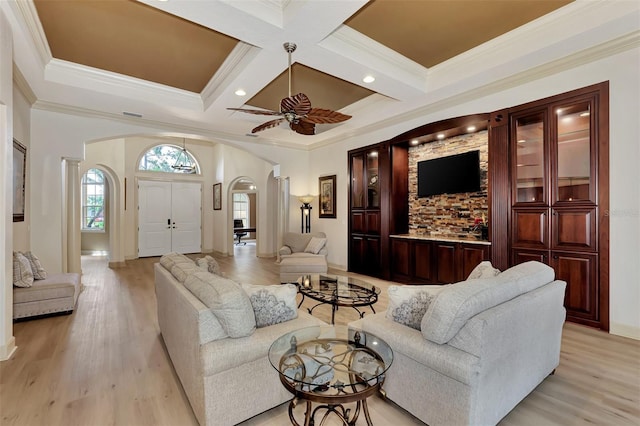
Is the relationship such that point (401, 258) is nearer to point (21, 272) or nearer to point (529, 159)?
point (529, 159)

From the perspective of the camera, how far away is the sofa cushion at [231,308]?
1.74 meters

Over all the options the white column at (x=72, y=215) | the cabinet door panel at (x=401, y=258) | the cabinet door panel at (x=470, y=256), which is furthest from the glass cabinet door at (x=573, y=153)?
the white column at (x=72, y=215)

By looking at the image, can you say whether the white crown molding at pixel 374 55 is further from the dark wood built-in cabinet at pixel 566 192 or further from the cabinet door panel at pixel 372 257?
the cabinet door panel at pixel 372 257

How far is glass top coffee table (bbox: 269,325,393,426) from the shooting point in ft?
4.57

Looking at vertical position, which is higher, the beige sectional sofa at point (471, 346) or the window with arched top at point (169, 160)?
the window with arched top at point (169, 160)

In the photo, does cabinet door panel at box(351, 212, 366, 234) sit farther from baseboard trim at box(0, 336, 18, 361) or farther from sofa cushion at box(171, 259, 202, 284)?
baseboard trim at box(0, 336, 18, 361)

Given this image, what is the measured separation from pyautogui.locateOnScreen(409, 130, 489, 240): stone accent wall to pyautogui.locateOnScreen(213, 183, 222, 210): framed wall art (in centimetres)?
588

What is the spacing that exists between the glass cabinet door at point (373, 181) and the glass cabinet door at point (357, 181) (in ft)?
0.52

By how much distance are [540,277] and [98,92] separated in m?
5.59

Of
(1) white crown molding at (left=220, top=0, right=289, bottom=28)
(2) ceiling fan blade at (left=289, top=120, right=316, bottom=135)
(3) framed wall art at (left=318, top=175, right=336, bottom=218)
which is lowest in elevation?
(3) framed wall art at (left=318, top=175, right=336, bottom=218)

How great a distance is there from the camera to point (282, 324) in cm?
206

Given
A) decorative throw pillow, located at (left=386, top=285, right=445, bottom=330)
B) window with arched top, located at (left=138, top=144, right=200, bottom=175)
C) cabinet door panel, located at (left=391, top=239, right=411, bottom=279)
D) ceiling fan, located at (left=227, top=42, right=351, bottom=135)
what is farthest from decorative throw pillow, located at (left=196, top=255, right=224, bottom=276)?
window with arched top, located at (left=138, top=144, right=200, bottom=175)

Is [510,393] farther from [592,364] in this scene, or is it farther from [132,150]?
[132,150]

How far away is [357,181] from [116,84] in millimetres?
4420
